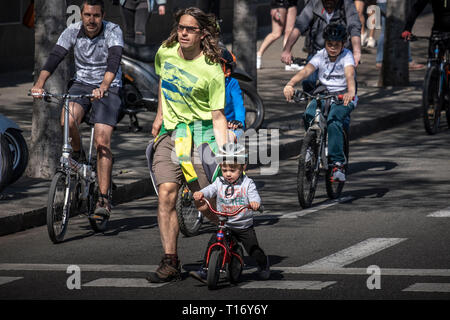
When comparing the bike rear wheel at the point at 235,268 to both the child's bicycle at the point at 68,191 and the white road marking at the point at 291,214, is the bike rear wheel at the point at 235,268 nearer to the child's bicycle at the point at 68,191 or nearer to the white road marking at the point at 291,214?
the child's bicycle at the point at 68,191

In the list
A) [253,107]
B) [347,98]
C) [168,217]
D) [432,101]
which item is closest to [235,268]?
[168,217]

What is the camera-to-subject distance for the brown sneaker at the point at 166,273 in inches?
301

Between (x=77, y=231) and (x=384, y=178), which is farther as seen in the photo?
(x=384, y=178)

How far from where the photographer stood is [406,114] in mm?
16719

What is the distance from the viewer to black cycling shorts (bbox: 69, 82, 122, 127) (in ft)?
32.7

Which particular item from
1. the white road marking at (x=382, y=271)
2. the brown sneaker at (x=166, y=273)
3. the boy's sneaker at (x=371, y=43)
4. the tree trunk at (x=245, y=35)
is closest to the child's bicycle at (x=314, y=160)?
the white road marking at (x=382, y=271)

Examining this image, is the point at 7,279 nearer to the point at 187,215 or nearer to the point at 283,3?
the point at 187,215

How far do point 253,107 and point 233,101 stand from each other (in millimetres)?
6036

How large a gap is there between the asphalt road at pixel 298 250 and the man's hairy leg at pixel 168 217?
0.27 m

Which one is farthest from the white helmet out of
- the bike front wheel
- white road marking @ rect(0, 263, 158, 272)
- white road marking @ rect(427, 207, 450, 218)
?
white road marking @ rect(427, 207, 450, 218)

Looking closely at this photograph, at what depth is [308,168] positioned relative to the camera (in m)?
10.8
